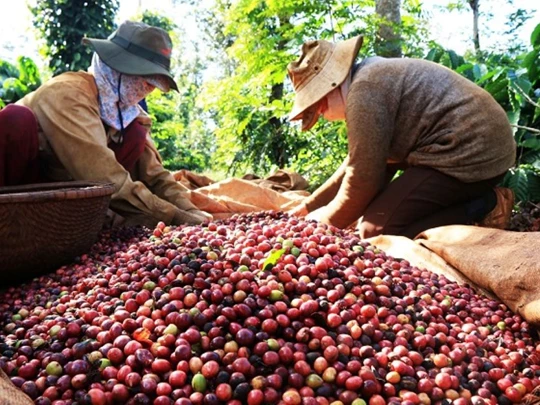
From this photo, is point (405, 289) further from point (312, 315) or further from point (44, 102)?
point (44, 102)

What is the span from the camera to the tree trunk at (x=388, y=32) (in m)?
5.17

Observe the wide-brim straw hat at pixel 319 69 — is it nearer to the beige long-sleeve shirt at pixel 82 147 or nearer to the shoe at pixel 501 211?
the beige long-sleeve shirt at pixel 82 147

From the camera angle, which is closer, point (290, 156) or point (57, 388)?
point (57, 388)

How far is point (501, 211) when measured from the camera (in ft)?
9.78

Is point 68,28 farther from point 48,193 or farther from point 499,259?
point 499,259

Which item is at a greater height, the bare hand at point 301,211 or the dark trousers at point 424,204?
the dark trousers at point 424,204

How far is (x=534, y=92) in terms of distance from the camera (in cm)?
413

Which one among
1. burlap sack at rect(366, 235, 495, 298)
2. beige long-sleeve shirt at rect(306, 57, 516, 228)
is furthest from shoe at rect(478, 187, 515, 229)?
burlap sack at rect(366, 235, 495, 298)

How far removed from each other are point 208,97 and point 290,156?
1.38 metres

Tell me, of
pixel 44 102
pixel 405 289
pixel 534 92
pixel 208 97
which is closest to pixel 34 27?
pixel 208 97

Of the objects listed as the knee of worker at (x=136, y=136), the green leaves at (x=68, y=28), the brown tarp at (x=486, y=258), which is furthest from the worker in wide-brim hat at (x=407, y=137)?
the green leaves at (x=68, y=28)

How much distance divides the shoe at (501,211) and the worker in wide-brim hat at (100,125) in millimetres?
1764

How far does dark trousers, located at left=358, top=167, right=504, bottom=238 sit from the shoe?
0.14 feet

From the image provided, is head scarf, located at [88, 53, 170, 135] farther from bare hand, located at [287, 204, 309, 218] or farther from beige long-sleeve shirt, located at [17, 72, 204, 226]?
bare hand, located at [287, 204, 309, 218]
